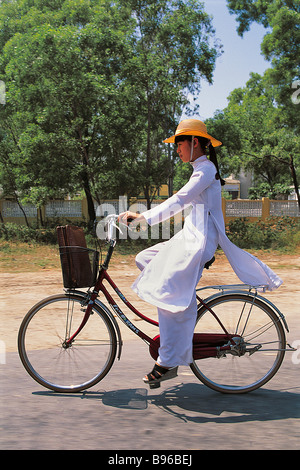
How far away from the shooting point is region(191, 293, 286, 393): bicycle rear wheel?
3656 millimetres

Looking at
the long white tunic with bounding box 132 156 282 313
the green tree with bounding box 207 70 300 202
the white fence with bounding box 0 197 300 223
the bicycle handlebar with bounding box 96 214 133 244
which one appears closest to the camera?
the long white tunic with bounding box 132 156 282 313

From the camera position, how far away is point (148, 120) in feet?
56.4

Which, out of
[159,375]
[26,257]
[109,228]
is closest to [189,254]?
[109,228]

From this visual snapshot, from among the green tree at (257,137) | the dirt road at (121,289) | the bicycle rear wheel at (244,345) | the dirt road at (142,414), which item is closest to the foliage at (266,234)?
the dirt road at (121,289)

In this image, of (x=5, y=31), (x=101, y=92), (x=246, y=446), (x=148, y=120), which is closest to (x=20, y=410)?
(x=246, y=446)

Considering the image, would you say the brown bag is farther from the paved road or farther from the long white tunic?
the paved road

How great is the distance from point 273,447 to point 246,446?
145 millimetres

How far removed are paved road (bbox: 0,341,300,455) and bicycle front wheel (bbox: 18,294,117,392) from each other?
0.12 metres

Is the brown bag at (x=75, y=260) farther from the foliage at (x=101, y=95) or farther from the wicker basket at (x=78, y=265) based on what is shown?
the foliage at (x=101, y=95)

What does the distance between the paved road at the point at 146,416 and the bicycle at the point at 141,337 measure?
13cm

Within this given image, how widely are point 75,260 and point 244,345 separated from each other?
4.46 ft

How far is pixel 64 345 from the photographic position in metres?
3.78

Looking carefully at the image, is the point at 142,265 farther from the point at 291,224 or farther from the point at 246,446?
the point at 291,224

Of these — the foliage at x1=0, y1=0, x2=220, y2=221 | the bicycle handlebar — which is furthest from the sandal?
the foliage at x1=0, y1=0, x2=220, y2=221
